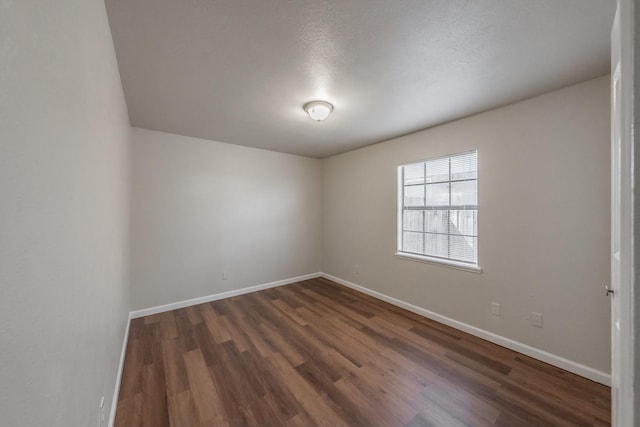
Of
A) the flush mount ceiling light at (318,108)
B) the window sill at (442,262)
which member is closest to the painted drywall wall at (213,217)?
the flush mount ceiling light at (318,108)

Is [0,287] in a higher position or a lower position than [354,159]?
lower

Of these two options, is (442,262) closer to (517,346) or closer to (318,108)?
(517,346)

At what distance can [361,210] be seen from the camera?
156 inches

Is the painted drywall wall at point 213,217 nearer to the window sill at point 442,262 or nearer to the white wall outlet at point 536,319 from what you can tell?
the window sill at point 442,262

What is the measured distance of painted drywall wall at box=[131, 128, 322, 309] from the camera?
10.1 ft

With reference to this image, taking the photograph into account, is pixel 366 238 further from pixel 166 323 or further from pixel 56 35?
pixel 56 35

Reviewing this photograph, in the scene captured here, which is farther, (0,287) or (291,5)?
(291,5)

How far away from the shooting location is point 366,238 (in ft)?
12.7

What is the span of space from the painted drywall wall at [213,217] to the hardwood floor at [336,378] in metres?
0.72

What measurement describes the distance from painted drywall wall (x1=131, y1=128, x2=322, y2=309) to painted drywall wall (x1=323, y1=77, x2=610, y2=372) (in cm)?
223

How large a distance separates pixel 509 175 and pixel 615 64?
1.55 metres

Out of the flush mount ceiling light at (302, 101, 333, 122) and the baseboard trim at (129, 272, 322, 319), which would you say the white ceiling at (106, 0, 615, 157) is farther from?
the baseboard trim at (129, 272, 322, 319)

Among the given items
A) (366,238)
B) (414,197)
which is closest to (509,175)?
(414,197)

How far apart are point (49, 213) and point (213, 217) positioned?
3.11 m
